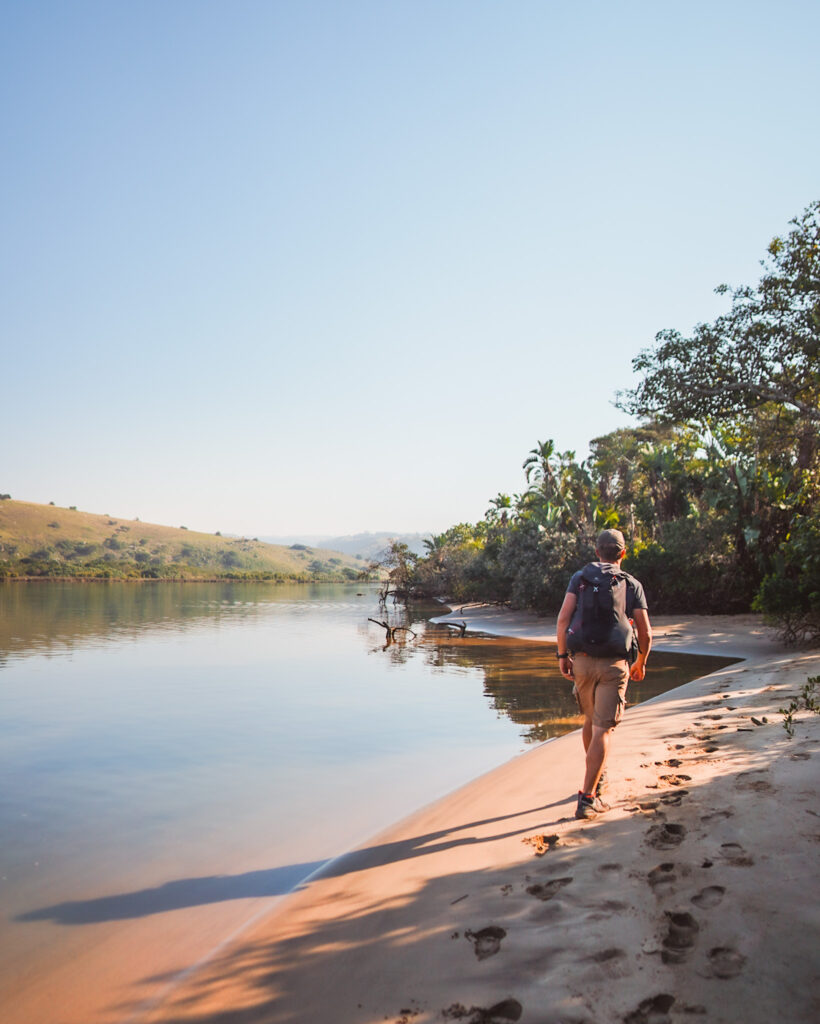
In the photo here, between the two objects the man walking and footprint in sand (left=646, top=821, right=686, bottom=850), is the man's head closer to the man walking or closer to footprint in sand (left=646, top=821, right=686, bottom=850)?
the man walking

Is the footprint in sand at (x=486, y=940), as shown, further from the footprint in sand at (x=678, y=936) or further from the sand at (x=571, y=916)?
the footprint in sand at (x=678, y=936)

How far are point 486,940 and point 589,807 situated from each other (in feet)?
6.25

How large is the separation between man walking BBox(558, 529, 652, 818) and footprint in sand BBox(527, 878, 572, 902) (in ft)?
3.77

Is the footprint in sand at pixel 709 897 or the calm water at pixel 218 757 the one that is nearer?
the footprint in sand at pixel 709 897

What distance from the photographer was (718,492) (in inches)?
1061

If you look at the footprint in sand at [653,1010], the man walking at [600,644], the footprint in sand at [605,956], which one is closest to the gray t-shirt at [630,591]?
the man walking at [600,644]

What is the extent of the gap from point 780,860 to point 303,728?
30.4 ft

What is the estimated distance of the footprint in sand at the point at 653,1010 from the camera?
109 inches

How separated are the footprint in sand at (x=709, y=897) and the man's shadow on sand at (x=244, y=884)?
1.80 m

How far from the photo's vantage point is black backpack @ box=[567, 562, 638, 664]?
5.29 meters

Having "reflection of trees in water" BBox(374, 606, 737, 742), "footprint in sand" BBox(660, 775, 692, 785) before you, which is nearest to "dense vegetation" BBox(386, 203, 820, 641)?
"reflection of trees in water" BBox(374, 606, 737, 742)

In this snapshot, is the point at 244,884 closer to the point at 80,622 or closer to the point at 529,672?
the point at 529,672

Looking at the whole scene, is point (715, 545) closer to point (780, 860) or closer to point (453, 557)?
point (780, 860)

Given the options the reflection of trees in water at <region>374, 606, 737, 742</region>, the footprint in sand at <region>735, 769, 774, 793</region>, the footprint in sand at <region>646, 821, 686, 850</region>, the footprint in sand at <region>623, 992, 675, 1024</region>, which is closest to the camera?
the footprint in sand at <region>623, 992, 675, 1024</region>
